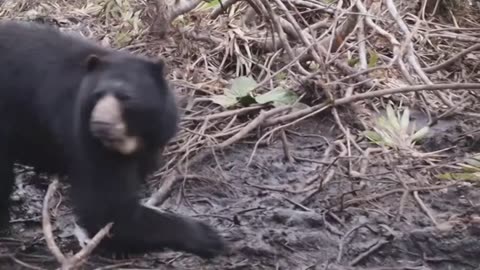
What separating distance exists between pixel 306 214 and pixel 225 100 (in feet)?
3.50

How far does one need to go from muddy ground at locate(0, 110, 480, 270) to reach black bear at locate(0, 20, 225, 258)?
8.9 inches

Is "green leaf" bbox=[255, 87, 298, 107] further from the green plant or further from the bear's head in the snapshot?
the bear's head

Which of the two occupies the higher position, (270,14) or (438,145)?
(270,14)

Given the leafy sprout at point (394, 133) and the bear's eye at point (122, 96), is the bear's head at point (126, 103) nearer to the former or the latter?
the bear's eye at point (122, 96)

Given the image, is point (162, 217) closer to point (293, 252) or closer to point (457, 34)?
point (293, 252)

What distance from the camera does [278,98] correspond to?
17.4 ft

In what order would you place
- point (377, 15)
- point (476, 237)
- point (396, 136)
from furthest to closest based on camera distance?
1. point (377, 15)
2. point (396, 136)
3. point (476, 237)

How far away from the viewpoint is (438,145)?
5246 mm

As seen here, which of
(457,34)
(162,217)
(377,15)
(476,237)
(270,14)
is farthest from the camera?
(457,34)

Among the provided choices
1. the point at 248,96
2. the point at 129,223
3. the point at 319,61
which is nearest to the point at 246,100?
the point at 248,96

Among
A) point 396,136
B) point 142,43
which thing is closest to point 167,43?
point 142,43

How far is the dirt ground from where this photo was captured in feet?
13.6

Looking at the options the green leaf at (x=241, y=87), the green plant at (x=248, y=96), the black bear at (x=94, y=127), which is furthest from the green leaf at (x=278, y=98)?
the black bear at (x=94, y=127)

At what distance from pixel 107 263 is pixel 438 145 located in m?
2.00
